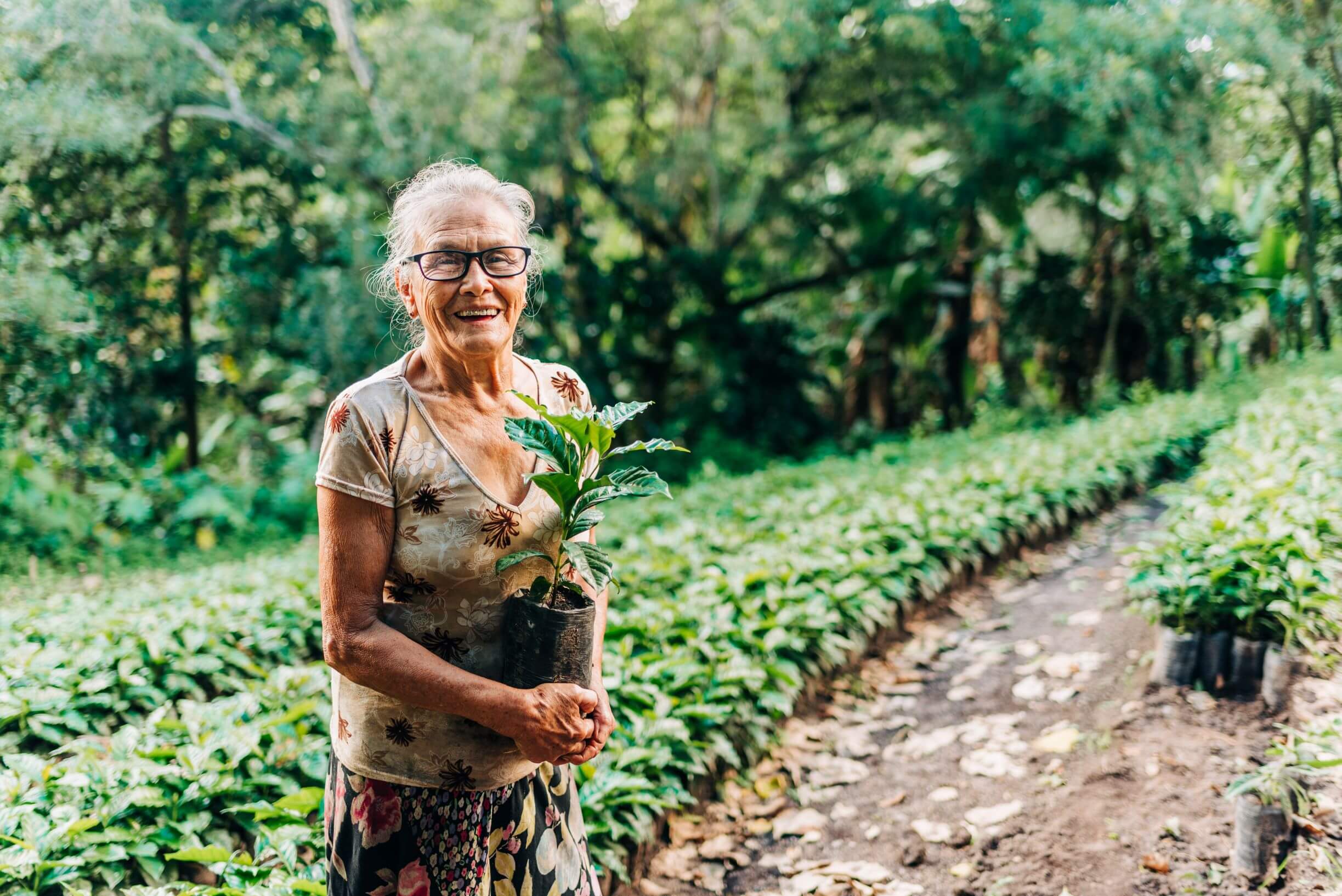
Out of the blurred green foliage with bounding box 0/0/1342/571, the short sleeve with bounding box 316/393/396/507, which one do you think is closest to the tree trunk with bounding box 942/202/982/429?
the blurred green foliage with bounding box 0/0/1342/571

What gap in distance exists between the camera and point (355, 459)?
1453 millimetres

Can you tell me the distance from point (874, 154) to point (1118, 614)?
7.73 m

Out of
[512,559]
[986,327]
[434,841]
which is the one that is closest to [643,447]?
[512,559]

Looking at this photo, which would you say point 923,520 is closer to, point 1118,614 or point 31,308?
point 1118,614

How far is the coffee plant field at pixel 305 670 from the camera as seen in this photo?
243 cm

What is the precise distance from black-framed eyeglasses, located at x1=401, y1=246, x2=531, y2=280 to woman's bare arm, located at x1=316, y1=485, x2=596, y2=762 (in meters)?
0.42

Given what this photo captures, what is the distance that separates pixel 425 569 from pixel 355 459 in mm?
217

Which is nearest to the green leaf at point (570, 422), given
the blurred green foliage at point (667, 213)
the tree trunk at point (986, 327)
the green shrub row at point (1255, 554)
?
the green shrub row at point (1255, 554)

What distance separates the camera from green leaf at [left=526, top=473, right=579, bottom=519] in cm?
154

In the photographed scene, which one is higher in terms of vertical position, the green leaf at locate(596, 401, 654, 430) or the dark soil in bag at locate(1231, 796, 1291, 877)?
the green leaf at locate(596, 401, 654, 430)

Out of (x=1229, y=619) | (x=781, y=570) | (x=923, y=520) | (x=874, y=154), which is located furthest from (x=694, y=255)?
(x=1229, y=619)

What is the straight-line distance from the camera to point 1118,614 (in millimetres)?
4594

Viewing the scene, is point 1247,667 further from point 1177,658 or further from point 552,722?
point 552,722

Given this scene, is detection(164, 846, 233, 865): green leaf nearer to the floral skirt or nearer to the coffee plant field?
the coffee plant field
